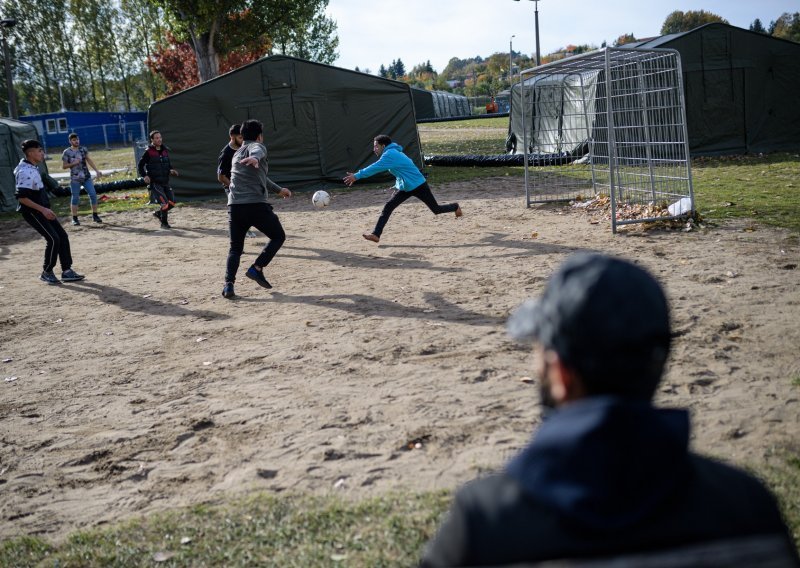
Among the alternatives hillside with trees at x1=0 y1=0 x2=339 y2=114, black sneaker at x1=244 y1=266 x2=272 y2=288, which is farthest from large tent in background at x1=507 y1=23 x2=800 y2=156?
hillside with trees at x1=0 y1=0 x2=339 y2=114

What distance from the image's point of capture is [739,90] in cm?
2038

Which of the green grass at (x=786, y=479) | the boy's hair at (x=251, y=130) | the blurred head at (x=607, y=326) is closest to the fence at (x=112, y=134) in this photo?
the boy's hair at (x=251, y=130)

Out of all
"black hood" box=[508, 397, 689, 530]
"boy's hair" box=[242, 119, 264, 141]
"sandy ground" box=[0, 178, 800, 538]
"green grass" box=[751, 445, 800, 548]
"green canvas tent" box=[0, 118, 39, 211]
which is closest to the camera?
"black hood" box=[508, 397, 689, 530]

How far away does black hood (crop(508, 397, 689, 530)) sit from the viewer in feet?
4.04

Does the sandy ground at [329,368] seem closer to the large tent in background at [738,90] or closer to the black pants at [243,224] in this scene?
the black pants at [243,224]

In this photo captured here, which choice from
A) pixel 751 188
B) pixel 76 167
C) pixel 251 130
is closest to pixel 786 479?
pixel 251 130

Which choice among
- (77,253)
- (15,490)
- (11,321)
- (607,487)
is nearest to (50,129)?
(77,253)

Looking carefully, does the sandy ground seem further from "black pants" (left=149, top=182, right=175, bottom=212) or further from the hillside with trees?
the hillside with trees

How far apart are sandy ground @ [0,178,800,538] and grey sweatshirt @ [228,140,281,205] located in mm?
1222

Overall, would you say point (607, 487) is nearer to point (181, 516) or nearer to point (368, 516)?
point (368, 516)

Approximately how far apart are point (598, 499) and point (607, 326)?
1.03ft

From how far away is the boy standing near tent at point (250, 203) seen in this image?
8750 mm

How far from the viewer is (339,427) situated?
4949 millimetres

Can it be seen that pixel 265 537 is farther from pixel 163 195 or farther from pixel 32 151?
pixel 163 195
